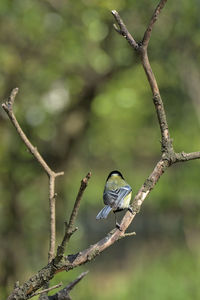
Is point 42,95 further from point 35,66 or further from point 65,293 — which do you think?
point 65,293

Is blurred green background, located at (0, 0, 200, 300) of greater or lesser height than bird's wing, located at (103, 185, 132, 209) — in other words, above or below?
above

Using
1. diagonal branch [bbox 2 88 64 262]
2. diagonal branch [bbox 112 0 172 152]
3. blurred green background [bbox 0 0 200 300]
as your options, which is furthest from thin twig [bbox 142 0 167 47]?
blurred green background [bbox 0 0 200 300]

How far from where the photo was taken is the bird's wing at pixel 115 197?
2.18 m

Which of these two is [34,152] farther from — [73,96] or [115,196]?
[73,96]

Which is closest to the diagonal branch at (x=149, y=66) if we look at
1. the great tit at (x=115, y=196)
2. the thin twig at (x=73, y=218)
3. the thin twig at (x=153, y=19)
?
the thin twig at (x=153, y=19)

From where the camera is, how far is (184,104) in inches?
399

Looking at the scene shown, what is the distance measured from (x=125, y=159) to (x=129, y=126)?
71 cm

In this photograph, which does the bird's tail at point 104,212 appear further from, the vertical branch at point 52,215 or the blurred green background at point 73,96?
the blurred green background at point 73,96

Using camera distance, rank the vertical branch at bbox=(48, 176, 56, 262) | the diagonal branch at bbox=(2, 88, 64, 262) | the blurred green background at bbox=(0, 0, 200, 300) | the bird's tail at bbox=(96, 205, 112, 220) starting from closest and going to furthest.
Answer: the diagonal branch at bbox=(2, 88, 64, 262) < the vertical branch at bbox=(48, 176, 56, 262) < the bird's tail at bbox=(96, 205, 112, 220) < the blurred green background at bbox=(0, 0, 200, 300)

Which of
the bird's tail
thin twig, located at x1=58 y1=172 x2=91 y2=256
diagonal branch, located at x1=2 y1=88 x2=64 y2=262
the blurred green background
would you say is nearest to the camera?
thin twig, located at x1=58 y1=172 x2=91 y2=256

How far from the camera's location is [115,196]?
221cm

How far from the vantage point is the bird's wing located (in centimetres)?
218

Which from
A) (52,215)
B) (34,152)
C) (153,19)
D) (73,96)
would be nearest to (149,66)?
(153,19)

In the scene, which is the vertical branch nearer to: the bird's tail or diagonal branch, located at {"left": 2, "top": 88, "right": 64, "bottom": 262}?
diagonal branch, located at {"left": 2, "top": 88, "right": 64, "bottom": 262}
